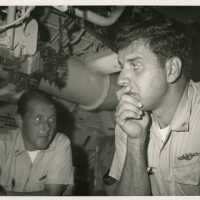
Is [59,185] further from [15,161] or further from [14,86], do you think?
[14,86]

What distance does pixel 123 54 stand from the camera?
2.50 ft

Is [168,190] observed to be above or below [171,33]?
below

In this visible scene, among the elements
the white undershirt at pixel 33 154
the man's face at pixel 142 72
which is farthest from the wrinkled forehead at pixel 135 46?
the white undershirt at pixel 33 154

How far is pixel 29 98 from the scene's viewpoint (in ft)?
2.58

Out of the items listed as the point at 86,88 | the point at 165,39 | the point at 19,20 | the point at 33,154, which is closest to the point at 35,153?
the point at 33,154

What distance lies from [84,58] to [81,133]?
209 mm

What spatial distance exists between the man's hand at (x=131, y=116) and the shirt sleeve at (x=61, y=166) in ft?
0.51

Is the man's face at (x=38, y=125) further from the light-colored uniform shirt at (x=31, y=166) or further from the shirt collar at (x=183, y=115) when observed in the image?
the shirt collar at (x=183, y=115)

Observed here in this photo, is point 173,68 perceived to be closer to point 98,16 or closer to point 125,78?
point 125,78

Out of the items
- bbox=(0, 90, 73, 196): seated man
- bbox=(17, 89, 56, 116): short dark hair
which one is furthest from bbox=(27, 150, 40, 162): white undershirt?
bbox=(17, 89, 56, 116): short dark hair

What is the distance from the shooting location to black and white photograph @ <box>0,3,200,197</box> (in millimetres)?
754

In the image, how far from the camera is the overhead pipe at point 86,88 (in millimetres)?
820

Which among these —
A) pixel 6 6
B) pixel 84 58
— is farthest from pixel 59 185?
pixel 6 6

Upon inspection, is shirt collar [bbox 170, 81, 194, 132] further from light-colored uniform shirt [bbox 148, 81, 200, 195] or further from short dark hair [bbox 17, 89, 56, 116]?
short dark hair [bbox 17, 89, 56, 116]
